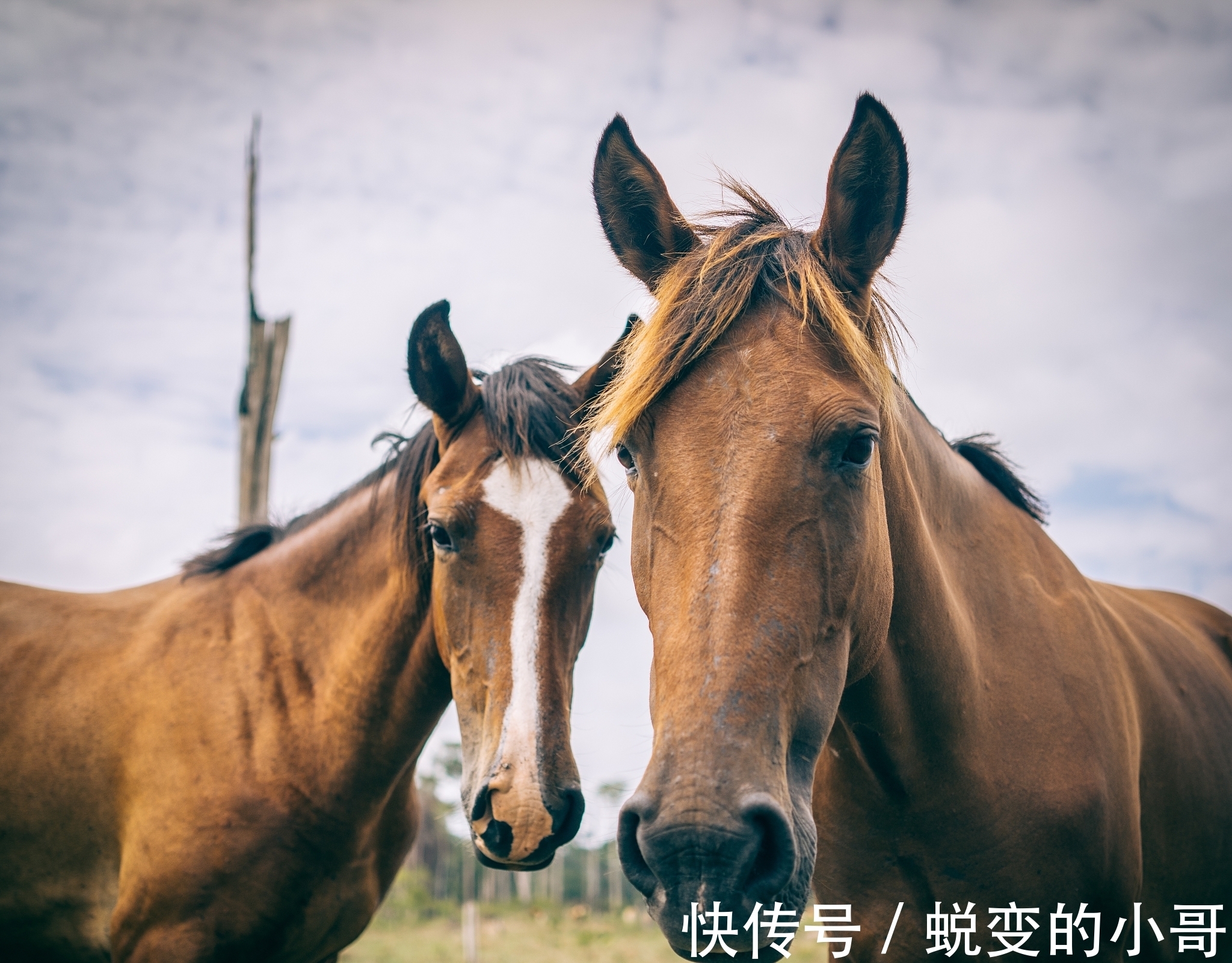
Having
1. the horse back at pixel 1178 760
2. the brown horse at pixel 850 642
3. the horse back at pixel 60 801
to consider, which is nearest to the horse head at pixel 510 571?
the brown horse at pixel 850 642

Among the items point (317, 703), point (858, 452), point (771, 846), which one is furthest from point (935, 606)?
point (317, 703)

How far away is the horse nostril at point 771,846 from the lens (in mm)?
1544

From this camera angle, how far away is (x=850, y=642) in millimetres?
2084

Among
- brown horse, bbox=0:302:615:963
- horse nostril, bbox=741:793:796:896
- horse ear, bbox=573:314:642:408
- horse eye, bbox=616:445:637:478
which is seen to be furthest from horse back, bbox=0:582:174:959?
horse nostril, bbox=741:793:796:896

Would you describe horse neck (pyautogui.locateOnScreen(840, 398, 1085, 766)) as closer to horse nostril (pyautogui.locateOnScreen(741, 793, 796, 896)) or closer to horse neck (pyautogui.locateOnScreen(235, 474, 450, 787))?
horse nostril (pyautogui.locateOnScreen(741, 793, 796, 896))

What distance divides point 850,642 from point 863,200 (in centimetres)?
129

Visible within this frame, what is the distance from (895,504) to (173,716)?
3.36 metres

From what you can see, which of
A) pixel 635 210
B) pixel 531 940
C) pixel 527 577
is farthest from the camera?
pixel 531 940

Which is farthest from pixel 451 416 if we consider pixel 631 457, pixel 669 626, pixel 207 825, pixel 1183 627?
pixel 1183 627

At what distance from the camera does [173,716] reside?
3736 millimetres

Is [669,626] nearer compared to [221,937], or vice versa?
[669,626]

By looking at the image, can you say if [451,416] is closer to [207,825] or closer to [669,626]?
[207,825]

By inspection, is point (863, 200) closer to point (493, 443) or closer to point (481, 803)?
point (493, 443)

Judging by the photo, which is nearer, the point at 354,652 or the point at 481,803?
the point at 481,803
